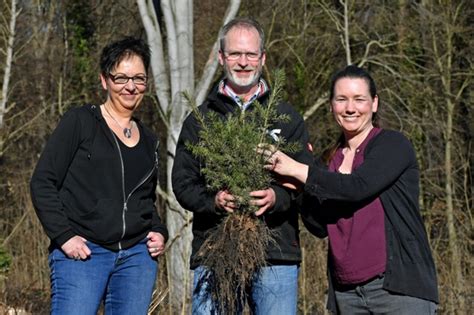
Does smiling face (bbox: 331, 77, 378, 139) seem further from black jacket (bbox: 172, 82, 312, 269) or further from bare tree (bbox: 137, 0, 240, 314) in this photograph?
bare tree (bbox: 137, 0, 240, 314)

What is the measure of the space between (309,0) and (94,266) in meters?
10.4

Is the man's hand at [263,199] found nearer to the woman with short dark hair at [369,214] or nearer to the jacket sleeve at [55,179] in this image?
the woman with short dark hair at [369,214]

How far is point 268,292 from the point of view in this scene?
12.2 ft

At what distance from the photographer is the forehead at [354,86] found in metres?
3.64

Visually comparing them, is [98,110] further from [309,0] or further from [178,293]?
[309,0]

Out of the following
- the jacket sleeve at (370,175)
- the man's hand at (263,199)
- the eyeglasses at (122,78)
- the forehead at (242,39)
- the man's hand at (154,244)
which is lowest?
the man's hand at (154,244)

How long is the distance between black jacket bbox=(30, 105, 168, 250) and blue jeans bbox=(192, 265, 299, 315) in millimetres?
398

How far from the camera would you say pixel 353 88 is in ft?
12.0

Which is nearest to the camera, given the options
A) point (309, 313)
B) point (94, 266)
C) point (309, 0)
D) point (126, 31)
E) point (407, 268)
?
point (407, 268)

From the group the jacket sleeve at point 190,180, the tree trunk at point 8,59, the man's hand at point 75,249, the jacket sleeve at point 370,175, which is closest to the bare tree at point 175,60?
the tree trunk at point 8,59

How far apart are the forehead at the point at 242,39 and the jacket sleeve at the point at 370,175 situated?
63 centimetres

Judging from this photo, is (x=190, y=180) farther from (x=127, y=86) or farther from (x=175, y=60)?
(x=175, y=60)

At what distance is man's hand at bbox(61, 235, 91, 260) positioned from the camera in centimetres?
364

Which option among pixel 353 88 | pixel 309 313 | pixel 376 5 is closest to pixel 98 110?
pixel 353 88
